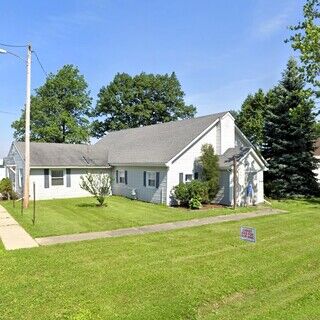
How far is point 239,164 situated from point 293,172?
7054 millimetres

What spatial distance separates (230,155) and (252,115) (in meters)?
18.4

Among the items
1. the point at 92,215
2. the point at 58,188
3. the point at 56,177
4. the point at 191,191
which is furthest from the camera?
the point at 56,177

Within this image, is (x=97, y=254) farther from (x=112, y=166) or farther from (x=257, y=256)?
(x=112, y=166)

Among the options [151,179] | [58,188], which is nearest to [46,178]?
[58,188]

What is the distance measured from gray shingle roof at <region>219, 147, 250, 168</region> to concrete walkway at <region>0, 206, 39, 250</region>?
1287 centimetres

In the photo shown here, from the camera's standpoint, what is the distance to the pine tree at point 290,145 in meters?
26.9

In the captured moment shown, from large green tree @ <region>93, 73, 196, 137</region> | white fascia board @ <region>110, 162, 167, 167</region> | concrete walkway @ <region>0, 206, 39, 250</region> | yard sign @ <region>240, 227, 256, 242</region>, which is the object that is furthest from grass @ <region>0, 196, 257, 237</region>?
large green tree @ <region>93, 73, 196, 137</region>

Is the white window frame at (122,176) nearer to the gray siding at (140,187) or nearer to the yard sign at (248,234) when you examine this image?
the gray siding at (140,187)

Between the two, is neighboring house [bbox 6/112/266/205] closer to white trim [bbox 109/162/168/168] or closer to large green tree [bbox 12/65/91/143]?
white trim [bbox 109/162/168/168]

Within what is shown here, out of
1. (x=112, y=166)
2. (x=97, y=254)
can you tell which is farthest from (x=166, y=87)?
(x=97, y=254)

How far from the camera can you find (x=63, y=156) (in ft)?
89.9

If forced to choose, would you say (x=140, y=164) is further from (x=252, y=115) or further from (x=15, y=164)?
(x=252, y=115)

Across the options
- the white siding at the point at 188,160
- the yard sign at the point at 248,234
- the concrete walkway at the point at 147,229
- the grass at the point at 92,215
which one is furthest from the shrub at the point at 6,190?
the yard sign at the point at 248,234

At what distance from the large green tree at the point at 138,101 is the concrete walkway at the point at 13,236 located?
122ft
